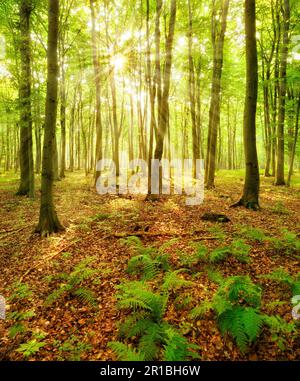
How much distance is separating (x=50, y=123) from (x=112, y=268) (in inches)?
188

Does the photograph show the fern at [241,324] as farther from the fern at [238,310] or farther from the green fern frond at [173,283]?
the green fern frond at [173,283]

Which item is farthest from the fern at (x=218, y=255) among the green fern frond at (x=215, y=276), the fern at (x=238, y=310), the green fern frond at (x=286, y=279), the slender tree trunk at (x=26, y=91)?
the slender tree trunk at (x=26, y=91)

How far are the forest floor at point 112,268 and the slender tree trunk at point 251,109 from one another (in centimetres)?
81

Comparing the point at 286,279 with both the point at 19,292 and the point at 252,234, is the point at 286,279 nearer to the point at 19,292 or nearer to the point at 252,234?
the point at 252,234

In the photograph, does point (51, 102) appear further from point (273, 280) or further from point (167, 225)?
point (273, 280)

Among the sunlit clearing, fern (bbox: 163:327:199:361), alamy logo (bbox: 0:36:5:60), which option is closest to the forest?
fern (bbox: 163:327:199:361)

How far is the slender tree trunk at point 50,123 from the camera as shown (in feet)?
24.5

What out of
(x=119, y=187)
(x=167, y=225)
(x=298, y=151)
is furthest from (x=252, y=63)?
(x=298, y=151)

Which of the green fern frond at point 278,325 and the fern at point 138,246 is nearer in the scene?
the green fern frond at point 278,325

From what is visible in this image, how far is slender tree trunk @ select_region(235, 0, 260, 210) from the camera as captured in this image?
927cm

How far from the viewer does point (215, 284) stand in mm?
4715

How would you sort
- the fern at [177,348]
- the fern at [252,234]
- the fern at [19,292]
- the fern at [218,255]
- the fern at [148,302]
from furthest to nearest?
the fern at [252,234]
the fern at [218,255]
the fern at [19,292]
the fern at [148,302]
the fern at [177,348]
